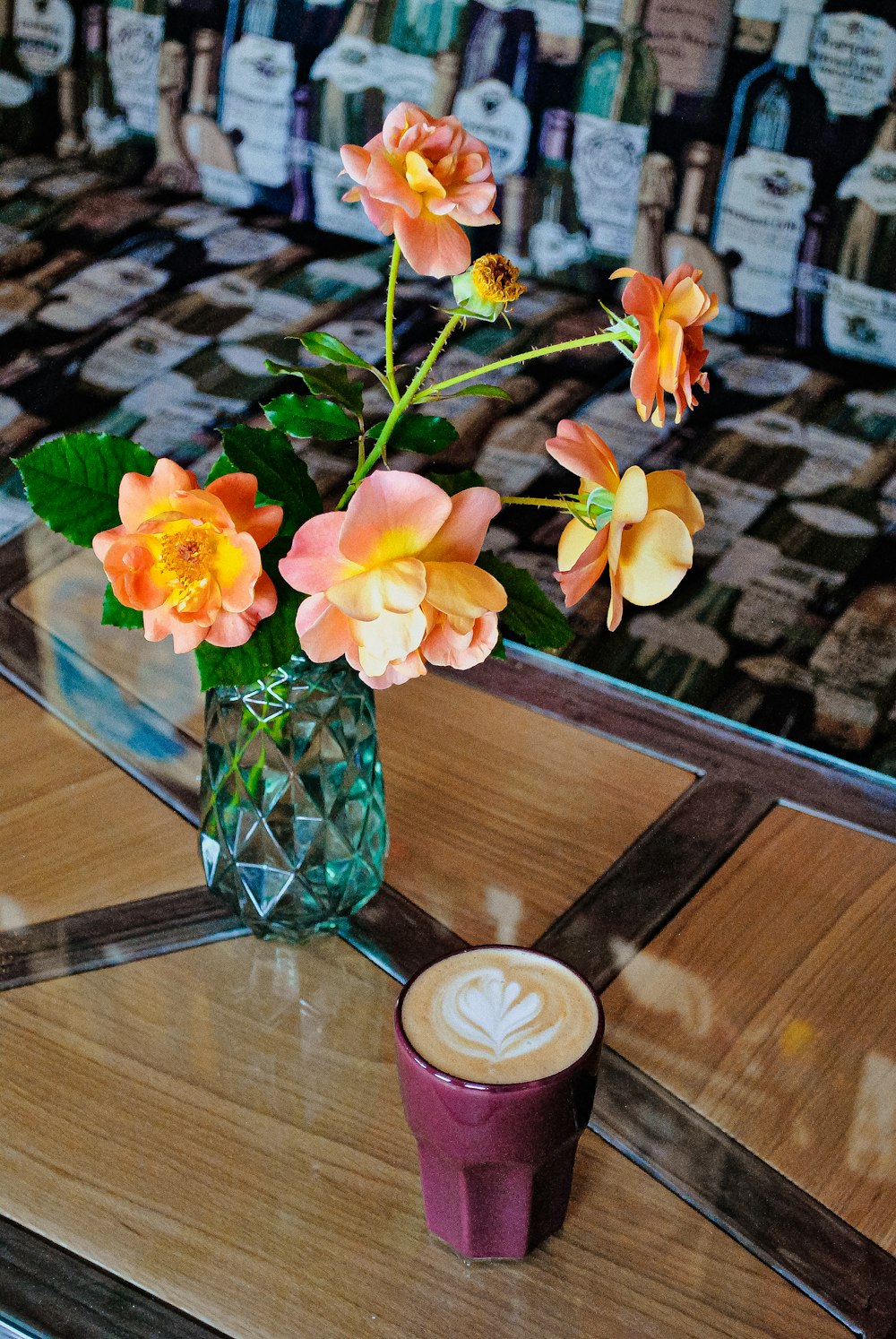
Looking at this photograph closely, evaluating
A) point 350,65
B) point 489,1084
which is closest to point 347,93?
point 350,65

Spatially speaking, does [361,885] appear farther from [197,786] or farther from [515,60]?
[515,60]

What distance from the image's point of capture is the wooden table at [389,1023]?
546 mm

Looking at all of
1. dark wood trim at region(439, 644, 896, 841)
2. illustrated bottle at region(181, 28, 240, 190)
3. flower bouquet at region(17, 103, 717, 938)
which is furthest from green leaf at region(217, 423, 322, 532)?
illustrated bottle at region(181, 28, 240, 190)

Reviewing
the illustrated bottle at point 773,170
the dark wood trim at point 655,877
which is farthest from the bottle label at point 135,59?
the dark wood trim at point 655,877

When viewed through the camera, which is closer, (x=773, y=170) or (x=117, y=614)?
(x=117, y=614)

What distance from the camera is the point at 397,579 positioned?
0.48m

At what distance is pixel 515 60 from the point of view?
1.51 metres

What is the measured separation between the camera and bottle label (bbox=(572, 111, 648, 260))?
1490 mm

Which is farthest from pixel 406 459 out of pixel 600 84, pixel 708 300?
pixel 708 300

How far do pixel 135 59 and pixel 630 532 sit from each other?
4.70ft

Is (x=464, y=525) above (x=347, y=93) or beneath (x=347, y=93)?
above

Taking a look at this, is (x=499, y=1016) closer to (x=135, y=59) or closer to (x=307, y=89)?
(x=307, y=89)

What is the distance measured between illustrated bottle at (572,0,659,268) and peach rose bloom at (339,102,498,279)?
1.03 m

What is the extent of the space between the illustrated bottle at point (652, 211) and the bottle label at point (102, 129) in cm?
69
